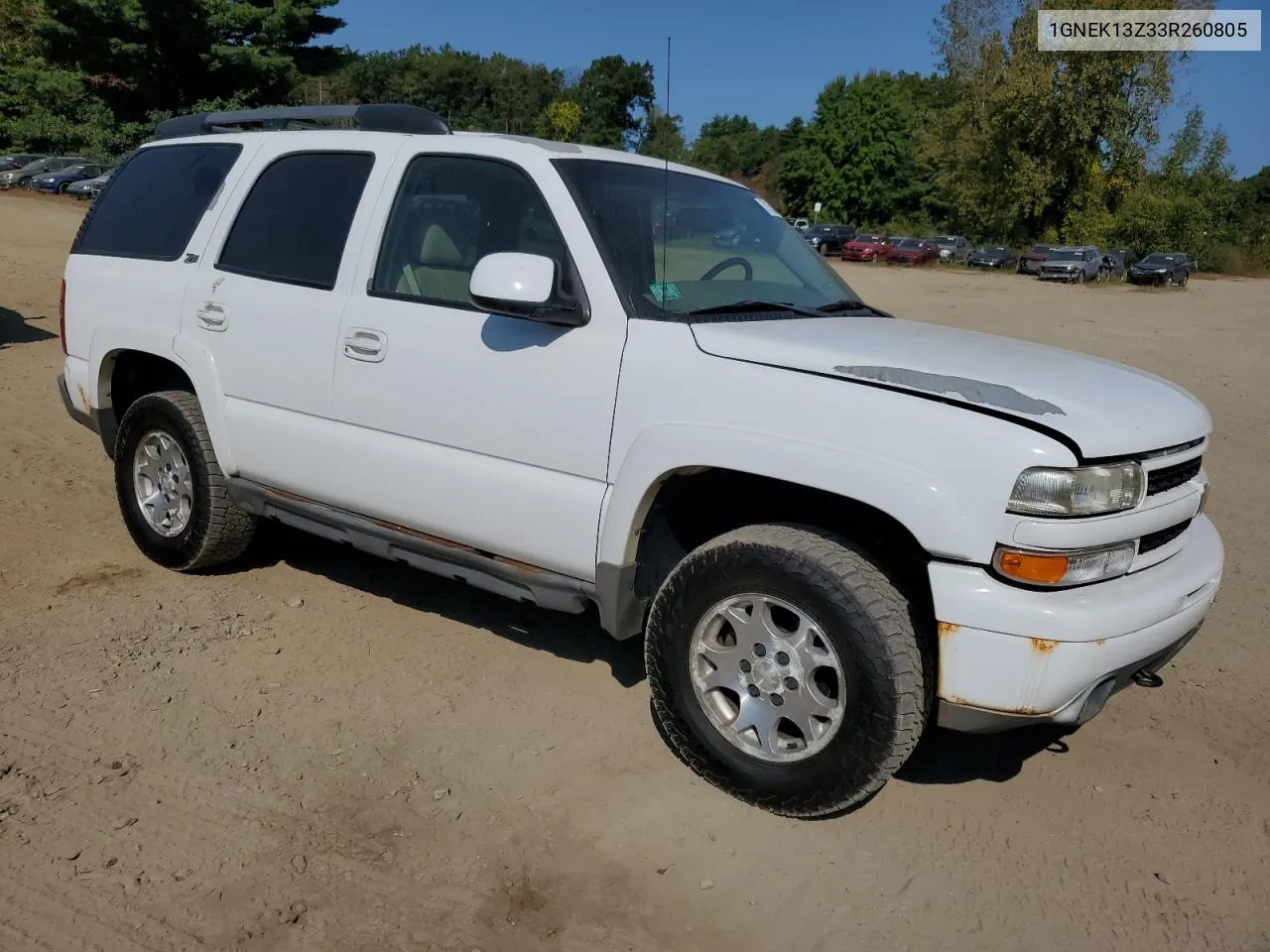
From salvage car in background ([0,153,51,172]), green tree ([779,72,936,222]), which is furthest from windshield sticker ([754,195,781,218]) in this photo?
green tree ([779,72,936,222])

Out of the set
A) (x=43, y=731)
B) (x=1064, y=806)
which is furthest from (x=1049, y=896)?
(x=43, y=731)

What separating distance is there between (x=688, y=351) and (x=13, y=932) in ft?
7.73

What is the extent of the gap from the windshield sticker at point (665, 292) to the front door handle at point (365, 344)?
104 cm

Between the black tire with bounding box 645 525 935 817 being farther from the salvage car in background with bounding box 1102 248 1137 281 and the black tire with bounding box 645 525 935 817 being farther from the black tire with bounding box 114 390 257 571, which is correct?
the salvage car in background with bounding box 1102 248 1137 281

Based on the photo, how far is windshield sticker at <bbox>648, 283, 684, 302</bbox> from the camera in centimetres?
344

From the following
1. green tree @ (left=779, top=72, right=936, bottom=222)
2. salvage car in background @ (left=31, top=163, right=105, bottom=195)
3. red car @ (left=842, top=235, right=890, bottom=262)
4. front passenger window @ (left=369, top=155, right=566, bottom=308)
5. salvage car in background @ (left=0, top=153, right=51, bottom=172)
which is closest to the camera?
Result: front passenger window @ (left=369, top=155, right=566, bottom=308)

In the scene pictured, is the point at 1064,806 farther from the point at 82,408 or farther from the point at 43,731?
the point at 82,408

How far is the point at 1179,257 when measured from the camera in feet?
125

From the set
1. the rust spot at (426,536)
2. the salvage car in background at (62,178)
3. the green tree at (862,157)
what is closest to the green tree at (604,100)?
the rust spot at (426,536)

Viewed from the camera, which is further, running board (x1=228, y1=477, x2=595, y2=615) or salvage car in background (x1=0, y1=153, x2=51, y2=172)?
salvage car in background (x1=0, y1=153, x2=51, y2=172)

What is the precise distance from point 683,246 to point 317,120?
199 cm

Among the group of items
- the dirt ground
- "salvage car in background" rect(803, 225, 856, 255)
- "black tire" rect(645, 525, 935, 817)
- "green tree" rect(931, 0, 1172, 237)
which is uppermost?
"green tree" rect(931, 0, 1172, 237)

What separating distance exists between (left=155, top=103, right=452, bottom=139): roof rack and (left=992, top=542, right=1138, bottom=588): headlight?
2656 millimetres

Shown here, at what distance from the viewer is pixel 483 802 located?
10.6ft
